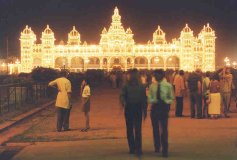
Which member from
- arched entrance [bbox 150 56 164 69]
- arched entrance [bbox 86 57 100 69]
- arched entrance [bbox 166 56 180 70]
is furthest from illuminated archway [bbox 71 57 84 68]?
arched entrance [bbox 166 56 180 70]

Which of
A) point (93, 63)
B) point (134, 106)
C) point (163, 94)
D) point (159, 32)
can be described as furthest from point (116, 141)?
point (159, 32)

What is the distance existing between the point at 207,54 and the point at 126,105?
165 meters

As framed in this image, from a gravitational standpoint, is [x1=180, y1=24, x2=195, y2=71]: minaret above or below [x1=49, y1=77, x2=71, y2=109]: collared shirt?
above

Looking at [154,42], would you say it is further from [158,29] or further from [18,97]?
[18,97]

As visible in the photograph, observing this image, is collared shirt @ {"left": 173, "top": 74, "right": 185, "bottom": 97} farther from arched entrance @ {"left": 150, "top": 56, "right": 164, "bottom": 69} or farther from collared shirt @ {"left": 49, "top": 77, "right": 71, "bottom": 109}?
arched entrance @ {"left": 150, "top": 56, "right": 164, "bottom": 69}

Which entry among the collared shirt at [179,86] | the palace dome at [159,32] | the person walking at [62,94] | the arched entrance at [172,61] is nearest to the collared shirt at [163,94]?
the person walking at [62,94]

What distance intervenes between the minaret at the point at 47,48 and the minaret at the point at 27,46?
4.47 meters

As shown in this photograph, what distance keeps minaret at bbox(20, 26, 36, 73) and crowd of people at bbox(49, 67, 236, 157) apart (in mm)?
150479

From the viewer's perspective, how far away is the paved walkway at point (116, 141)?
1027 centimetres

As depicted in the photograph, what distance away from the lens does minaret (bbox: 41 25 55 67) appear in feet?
545

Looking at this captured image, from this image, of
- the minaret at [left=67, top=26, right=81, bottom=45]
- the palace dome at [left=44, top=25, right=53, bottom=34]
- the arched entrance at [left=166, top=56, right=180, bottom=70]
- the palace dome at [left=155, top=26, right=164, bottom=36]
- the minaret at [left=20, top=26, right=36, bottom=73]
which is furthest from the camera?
the palace dome at [left=155, top=26, right=164, bottom=36]

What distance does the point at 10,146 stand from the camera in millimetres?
12383

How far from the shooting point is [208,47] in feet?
575

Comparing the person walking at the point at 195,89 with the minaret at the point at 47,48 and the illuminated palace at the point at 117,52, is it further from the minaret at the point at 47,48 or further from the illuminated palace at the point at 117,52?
the minaret at the point at 47,48
